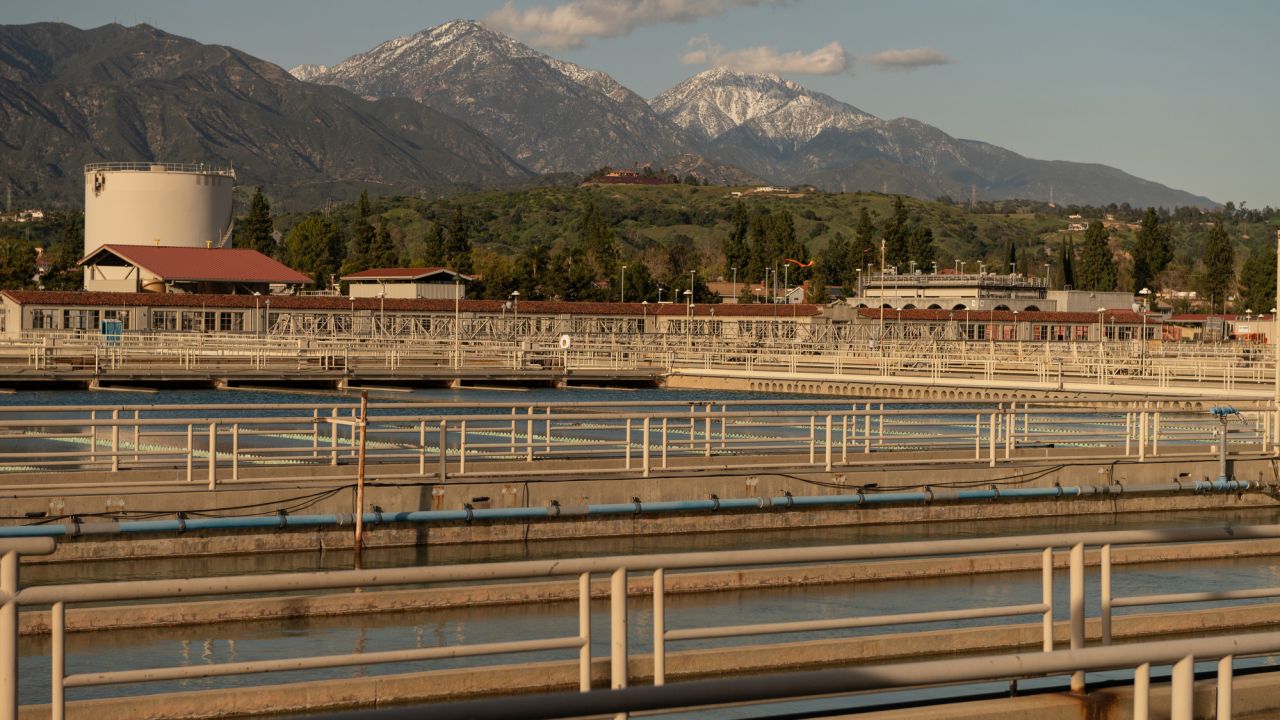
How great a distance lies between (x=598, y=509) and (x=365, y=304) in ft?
274

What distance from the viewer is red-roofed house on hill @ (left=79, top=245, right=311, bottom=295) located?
367ft

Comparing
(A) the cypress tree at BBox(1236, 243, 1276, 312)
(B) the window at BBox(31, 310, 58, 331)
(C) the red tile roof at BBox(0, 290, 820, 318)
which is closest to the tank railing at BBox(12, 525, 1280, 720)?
(C) the red tile roof at BBox(0, 290, 820, 318)

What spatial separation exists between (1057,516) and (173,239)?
127655mm

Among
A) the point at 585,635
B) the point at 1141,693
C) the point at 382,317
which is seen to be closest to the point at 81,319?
the point at 382,317

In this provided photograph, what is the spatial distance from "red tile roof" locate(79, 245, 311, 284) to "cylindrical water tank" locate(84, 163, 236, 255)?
88.4ft

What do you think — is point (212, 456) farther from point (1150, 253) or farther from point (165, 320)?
point (1150, 253)

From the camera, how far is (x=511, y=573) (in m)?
9.02

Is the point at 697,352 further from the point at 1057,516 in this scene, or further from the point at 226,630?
the point at 226,630

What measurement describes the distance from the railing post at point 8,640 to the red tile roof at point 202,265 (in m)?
106

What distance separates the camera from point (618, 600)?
31.1 ft

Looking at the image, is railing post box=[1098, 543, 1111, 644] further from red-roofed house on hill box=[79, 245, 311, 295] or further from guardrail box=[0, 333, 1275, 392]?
red-roofed house on hill box=[79, 245, 311, 295]

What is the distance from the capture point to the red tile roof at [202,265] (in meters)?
112

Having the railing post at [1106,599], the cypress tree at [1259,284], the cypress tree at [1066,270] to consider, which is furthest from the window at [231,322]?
the cypress tree at [1259,284]

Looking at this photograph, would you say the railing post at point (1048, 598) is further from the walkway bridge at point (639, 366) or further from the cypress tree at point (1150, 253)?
the cypress tree at point (1150, 253)
